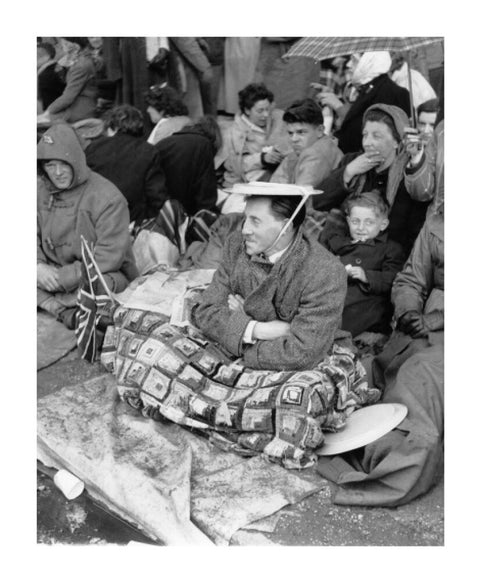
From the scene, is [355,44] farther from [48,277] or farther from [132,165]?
[48,277]

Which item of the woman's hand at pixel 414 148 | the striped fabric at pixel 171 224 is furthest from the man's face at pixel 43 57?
the woman's hand at pixel 414 148

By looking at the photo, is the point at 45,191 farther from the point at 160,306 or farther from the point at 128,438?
the point at 128,438

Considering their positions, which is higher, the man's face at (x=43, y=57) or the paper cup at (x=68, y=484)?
the man's face at (x=43, y=57)

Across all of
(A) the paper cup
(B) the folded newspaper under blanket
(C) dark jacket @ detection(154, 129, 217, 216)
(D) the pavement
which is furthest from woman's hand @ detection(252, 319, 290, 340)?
(C) dark jacket @ detection(154, 129, 217, 216)

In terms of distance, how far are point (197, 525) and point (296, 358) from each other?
2.99ft

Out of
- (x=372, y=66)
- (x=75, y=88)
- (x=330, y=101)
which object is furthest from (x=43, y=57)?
(x=372, y=66)

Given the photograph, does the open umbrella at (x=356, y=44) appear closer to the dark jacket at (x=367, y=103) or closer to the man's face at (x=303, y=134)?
the man's face at (x=303, y=134)

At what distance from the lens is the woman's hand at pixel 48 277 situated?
5508 mm

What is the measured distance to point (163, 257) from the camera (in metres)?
6.02

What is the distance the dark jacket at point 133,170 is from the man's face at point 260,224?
231cm

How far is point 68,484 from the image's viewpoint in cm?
396

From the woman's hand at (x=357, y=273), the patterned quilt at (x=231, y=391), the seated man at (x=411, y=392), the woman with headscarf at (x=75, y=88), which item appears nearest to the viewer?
the seated man at (x=411, y=392)

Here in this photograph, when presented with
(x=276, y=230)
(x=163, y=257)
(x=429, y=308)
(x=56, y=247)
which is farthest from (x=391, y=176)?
(x=56, y=247)

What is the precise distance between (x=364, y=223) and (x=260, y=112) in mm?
2269
